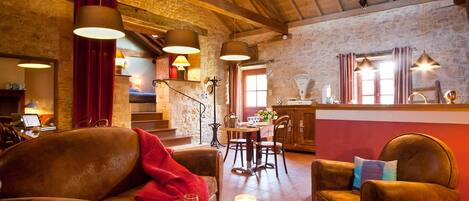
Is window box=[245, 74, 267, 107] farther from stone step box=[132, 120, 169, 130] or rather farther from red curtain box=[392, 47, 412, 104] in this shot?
red curtain box=[392, 47, 412, 104]

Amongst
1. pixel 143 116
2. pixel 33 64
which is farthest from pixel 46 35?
pixel 143 116

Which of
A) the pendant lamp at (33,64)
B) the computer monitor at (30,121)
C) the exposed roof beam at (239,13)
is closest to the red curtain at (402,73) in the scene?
the exposed roof beam at (239,13)

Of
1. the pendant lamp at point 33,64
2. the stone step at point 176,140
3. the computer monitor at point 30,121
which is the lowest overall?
the stone step at point 176,140

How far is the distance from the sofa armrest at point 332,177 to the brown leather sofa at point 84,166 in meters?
0.83

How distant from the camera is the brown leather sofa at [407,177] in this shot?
73.8 inches

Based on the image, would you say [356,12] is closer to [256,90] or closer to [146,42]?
[256,90]

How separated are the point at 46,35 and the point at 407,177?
541 cm

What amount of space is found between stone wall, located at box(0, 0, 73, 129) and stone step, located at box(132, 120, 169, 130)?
163 centimetres

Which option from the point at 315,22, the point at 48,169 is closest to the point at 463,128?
the point at 48,169

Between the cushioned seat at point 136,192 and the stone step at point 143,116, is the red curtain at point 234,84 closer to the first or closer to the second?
the stone step at point 143,116

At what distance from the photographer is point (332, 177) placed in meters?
2.45

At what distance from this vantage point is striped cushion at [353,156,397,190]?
7.52 feet

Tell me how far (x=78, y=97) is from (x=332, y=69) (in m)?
5.25

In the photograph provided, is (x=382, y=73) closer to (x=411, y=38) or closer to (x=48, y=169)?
(x=411, y=38)
